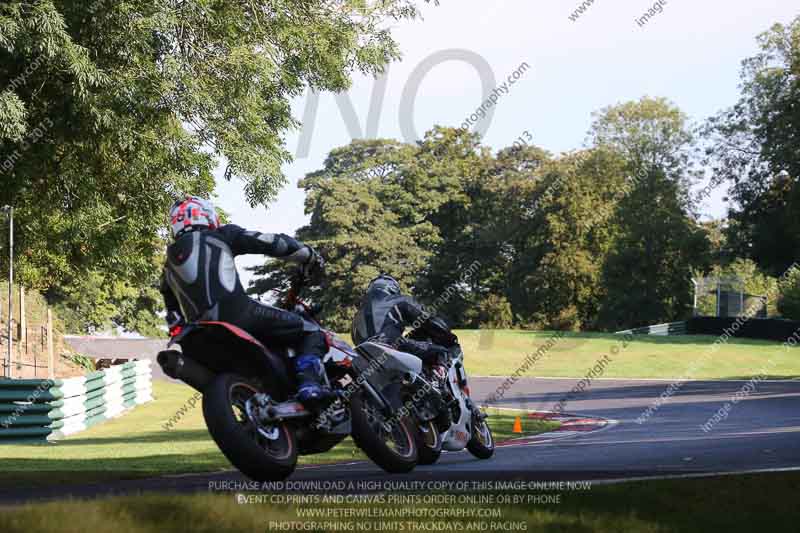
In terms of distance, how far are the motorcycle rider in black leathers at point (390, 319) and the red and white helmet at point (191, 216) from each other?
254 cm

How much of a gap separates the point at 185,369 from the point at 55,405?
1674cm

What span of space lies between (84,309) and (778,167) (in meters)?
40.4

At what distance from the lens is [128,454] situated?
681 inches

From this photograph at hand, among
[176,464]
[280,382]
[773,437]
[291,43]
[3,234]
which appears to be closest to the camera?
[280,382]

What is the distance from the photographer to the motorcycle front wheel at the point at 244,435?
7.49m

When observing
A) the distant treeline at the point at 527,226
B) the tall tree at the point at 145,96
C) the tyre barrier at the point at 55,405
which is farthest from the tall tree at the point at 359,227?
the tall tree at the point at 145,96

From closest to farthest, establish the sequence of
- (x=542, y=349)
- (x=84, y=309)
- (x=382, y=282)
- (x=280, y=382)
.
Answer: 1. (x=280, y=382)
2. (x=382, y=282)
3. (x=542, y=349)
4. (x=84, y=309)

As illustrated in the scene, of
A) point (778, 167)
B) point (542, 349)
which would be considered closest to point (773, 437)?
point (542, 349)

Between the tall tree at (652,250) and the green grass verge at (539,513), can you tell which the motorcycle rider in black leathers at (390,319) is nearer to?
the green grass verge at (539,513)

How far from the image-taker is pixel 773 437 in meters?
16.0

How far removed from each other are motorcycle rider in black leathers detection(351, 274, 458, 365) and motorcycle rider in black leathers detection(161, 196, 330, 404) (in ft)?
6.66

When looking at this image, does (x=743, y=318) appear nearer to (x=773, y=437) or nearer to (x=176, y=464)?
(x=773, y=437)

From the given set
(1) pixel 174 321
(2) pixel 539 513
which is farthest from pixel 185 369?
(2) pixel 539 513

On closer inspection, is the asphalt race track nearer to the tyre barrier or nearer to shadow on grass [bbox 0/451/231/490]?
shadow on grass [bbox 0/451/231/490]
